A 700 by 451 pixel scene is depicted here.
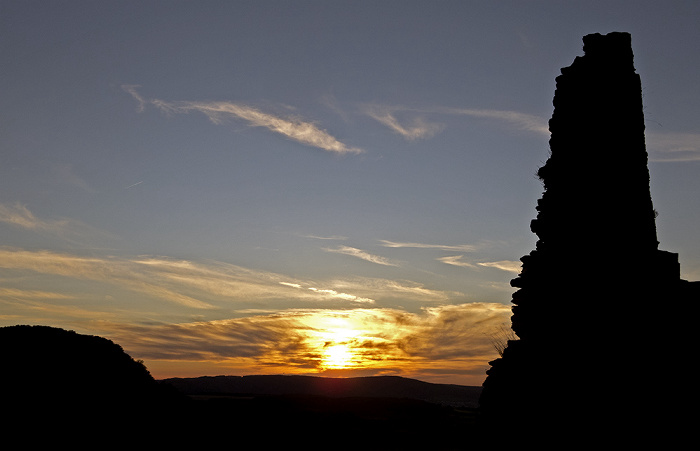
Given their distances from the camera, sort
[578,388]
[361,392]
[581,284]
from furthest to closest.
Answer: [361,392]
[581,284]
[578,388]

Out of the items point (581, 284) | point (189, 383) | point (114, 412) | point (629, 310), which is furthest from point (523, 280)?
point (189, 383)

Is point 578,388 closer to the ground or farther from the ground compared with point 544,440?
farther from the ground

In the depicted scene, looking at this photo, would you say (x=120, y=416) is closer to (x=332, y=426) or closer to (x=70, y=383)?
(x=70, y=383)

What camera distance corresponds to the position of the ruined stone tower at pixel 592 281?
1562 centimetres

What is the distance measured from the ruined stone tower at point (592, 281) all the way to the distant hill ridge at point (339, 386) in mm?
149709

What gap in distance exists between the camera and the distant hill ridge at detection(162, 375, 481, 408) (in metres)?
164

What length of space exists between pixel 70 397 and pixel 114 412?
1642 mm

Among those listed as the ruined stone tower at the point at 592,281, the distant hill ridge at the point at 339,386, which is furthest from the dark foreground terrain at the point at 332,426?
the distant hill ridge at the point at 339,386

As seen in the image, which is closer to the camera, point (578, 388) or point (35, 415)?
point (578, 388)

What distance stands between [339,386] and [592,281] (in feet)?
595

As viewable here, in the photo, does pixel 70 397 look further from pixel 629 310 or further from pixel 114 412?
pixel 629 310

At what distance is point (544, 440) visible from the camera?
16.2 meters

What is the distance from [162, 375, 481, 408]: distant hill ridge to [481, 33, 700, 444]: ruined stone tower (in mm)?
149709

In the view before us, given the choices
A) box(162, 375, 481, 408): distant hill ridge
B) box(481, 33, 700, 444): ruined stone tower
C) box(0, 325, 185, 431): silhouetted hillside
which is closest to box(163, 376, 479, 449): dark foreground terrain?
box(0, 325, 185, 431): silhouetted hillside
